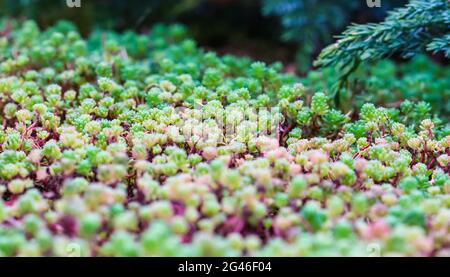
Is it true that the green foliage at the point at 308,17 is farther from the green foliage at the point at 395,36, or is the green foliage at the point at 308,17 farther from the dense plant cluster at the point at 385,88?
the green foliage at the point at 395,36

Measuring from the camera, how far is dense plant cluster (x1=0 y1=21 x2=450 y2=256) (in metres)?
1.01

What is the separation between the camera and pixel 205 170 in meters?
1.19

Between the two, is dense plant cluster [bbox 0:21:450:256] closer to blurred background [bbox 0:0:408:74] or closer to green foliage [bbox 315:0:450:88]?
green foliage [bbox 315:0:450:88]

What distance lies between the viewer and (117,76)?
6.07 feet

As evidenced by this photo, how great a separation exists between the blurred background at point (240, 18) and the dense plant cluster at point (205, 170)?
68cm

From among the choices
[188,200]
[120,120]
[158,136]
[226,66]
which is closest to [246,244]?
[188,200]

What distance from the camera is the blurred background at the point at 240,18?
8.00 feet

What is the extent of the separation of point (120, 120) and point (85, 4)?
4.82 feet

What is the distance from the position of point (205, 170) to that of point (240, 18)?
185 centimetres

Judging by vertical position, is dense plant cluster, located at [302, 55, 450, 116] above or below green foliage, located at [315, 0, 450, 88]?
below

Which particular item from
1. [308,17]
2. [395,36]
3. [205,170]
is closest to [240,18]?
[308,17]

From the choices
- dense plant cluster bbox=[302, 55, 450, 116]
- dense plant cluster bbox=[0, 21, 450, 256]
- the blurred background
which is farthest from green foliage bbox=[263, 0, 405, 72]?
dense plant cluster bbox=[0, 21, 450, 256]

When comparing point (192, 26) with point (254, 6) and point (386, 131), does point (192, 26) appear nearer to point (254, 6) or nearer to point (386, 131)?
point (254, 6)

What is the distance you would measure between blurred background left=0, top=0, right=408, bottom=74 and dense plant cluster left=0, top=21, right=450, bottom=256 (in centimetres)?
68
